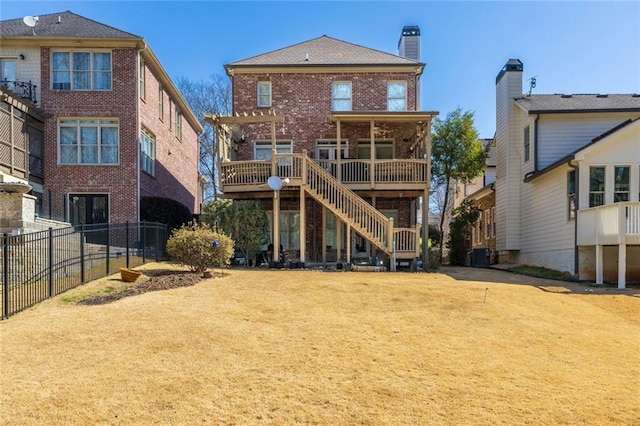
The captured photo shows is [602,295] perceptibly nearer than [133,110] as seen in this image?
Yes

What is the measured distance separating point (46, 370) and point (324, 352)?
3.46 metres

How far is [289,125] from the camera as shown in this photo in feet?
65.7

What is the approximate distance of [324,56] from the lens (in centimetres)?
2075

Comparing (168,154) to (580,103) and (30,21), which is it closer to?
(30,21)

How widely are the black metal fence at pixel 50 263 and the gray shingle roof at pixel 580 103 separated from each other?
663 inches

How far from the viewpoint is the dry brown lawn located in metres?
4.42

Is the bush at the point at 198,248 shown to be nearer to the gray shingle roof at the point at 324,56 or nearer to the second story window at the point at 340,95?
the second story window at the point at 340,95

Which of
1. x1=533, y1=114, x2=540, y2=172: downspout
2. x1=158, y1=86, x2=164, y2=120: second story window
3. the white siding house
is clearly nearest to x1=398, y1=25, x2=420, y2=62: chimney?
the white siding house

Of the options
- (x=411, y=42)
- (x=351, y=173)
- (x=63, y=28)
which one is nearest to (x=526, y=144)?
(x=411, y=42)

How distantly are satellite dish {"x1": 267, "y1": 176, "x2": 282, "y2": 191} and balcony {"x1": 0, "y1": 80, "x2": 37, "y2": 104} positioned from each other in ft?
34.2

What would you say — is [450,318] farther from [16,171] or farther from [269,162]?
[16,171]

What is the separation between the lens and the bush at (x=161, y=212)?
717 inches

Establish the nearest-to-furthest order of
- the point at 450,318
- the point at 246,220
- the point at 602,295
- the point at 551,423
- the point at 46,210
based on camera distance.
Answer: the point at 551,423 < the point at 450,318 < the point at 602,295 < the point at 246,220 < the point at 46,210

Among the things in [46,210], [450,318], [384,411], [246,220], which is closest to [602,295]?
[450,318]
